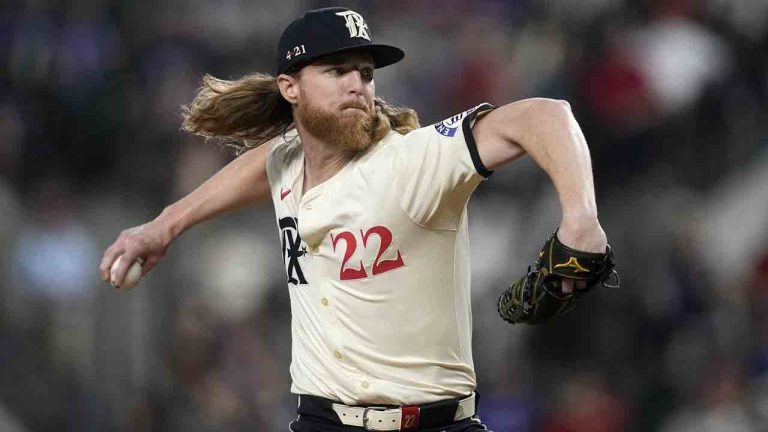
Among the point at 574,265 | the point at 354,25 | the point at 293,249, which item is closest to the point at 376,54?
the point at 354,25

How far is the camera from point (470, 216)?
6887 mm

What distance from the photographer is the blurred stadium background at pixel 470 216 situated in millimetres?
6539

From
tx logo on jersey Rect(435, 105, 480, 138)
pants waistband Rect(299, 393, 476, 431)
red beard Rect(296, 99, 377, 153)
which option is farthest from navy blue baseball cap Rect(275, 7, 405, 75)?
pants waistband Rect(299, 393, 476, 431)

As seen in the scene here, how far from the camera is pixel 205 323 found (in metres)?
6.70

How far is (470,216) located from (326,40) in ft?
10.4

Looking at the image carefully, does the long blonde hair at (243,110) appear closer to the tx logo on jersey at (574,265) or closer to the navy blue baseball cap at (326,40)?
the navy blue baseball cap at (326,40)

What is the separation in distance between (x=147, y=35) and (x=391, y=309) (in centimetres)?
405

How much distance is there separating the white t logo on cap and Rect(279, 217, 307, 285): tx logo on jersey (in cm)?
67

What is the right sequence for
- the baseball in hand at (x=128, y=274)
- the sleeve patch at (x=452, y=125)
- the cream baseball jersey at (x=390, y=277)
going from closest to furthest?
1. the sleeve patch at (x=452, y=125)
2. the cream baseball jersey at (x=390, y=277)
3. the baseball in hand at (x=128, y=274)

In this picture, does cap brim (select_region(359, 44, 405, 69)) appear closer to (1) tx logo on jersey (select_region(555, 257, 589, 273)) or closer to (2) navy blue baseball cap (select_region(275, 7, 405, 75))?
(2) navy blue baseball cap (select_region(275, 7, 405, 75))

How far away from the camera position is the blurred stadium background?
6539 mm

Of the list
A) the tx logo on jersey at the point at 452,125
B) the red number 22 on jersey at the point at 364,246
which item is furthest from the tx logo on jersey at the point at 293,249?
the tx logo on jersey at the point at 452,125

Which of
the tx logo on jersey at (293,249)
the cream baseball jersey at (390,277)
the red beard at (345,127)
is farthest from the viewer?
the tx logo on jersey at (293,249)

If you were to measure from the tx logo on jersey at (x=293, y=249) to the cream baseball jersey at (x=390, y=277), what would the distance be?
2.1 inches
